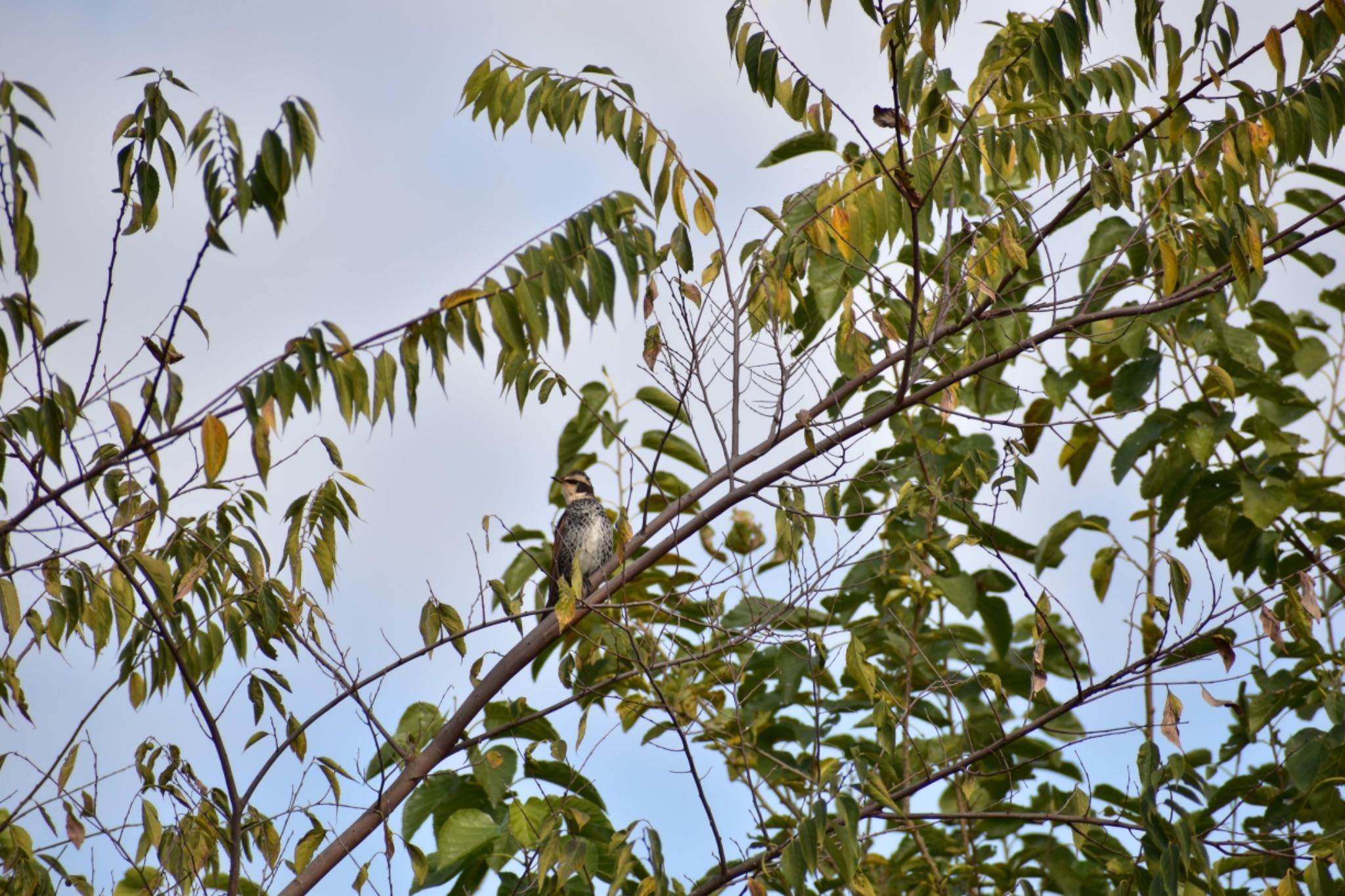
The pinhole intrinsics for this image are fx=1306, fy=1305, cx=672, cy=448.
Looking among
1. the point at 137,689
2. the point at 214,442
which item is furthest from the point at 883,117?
the point at 137,689

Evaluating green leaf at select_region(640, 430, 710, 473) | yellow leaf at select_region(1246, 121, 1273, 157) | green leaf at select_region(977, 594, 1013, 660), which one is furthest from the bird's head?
yellow leaf at select_region(1246, 121, 1273, 157)

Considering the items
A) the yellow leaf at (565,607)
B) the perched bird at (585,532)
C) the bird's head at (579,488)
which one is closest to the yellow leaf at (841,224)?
the yellow leaf at (565,607)

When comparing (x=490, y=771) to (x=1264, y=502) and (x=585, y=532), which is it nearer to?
(x=1264, y=502)

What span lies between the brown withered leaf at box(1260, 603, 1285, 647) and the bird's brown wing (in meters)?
1.99

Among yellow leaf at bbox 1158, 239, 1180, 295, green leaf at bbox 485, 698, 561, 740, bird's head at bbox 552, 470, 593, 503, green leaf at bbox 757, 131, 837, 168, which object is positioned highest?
A: bird's head at bbox 552, 470, 593, 503

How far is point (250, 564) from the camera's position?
3.89 m

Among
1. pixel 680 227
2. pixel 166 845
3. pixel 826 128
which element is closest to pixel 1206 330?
pixel 826 128

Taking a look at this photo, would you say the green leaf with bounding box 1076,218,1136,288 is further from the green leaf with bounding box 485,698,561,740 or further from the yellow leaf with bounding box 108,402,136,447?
the yellow leaf with bounding box 108,402,136,447

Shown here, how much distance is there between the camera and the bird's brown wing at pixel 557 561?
447 centimetres

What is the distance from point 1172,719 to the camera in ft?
11.9

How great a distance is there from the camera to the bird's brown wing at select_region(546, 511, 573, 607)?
4.47 meters

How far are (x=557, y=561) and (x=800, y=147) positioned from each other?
8.37 ft

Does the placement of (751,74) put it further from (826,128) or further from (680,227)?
(680,227)

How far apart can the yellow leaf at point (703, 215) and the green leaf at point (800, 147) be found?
→ 2.49 feet
